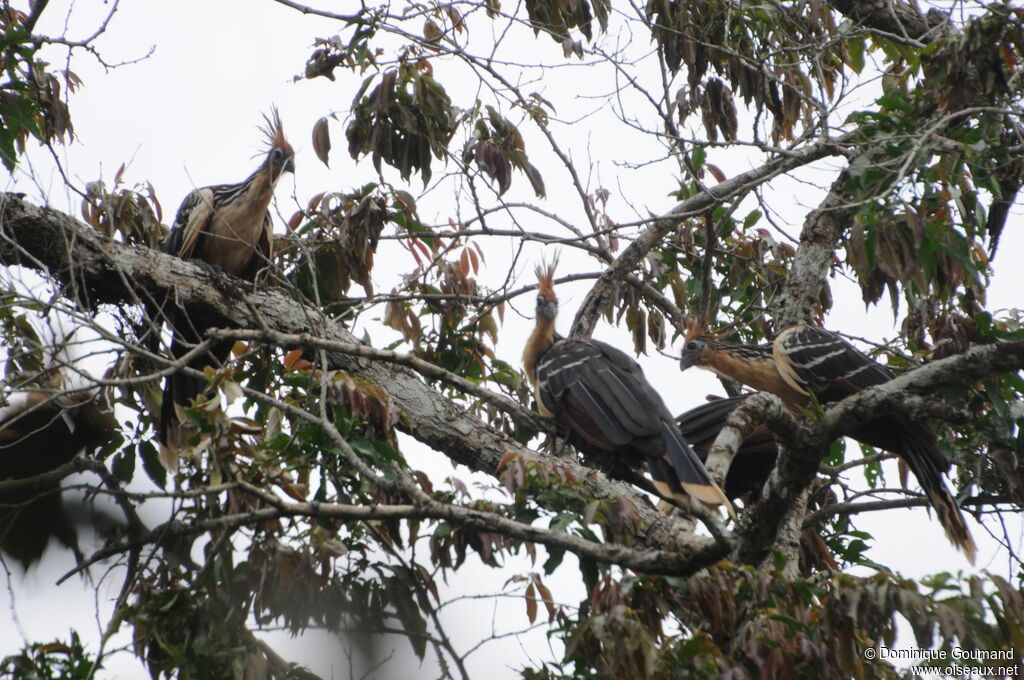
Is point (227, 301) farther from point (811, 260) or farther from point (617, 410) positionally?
point (811, 260)

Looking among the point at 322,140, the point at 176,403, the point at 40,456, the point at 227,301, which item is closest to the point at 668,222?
the point at 322,140

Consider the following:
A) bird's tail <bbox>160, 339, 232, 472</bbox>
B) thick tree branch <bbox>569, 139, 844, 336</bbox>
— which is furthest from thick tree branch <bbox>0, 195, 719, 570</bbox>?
thick tree branch <bbox>569, 139, 844, 336</bbox>

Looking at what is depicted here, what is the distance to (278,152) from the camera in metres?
4.86

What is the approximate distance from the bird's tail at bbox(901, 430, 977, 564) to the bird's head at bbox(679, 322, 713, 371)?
111 centimetres

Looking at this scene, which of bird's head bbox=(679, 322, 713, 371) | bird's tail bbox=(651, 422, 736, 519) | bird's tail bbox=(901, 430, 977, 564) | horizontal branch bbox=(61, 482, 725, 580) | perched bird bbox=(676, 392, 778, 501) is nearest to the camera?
horizontal branch bbox=(61, 482, 725, 580)

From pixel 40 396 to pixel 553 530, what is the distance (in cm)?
146

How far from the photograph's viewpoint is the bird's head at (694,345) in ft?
15.4

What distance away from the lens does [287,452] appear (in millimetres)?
2943

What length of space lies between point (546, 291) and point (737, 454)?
1210mm

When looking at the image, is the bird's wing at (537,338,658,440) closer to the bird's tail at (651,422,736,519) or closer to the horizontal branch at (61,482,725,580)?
the bird's tail at (651,422,736,519)

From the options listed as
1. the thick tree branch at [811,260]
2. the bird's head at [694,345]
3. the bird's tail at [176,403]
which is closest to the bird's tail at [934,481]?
the thick tree branch at [811,260]

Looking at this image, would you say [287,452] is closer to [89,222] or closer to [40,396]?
[40,396]

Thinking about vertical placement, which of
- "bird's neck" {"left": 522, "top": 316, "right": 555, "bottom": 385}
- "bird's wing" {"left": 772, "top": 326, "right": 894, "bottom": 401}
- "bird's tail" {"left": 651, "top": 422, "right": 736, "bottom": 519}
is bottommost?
"bird's tail" {"left": 651, "top": 422, "right": 736, "bottom": 519}

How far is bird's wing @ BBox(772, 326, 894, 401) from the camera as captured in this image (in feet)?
13.7
